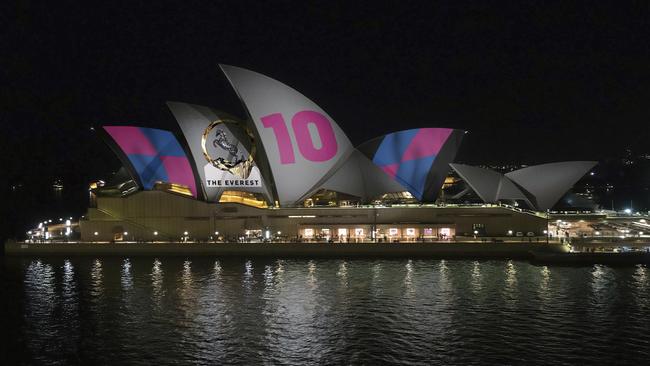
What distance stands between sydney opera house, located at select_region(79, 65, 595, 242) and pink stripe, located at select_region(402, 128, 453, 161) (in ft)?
0.27

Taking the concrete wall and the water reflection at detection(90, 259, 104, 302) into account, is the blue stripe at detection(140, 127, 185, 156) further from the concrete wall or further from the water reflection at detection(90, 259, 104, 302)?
the water reflection at detection(90, 259, 104, 302)

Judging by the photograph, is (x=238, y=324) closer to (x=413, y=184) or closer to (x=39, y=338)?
(x=39, y=338)

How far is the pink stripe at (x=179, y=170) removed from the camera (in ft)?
153

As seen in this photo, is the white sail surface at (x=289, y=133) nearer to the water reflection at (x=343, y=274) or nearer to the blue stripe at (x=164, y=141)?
the blue stripe at (x=164, y=141)

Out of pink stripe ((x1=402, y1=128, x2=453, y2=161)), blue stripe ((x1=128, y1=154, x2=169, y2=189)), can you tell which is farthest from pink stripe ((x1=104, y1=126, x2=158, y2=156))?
pink stripe ((x1=402, y1=128, x2=453, y2=161))

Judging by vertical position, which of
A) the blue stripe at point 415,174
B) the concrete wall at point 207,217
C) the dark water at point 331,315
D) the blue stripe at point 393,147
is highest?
the blue stripe at point 393,147

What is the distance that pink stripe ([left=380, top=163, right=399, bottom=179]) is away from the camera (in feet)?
150

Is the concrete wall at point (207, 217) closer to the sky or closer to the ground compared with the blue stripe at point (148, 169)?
closer to the ground

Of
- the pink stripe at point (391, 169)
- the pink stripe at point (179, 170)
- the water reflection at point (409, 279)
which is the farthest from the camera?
the pink stripe at point (179, 170)

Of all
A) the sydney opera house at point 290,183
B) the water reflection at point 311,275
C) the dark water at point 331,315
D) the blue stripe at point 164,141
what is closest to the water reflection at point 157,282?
the dark water at point 331,315

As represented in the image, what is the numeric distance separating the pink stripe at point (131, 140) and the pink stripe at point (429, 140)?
22405 mm

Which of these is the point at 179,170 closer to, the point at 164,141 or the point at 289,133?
the point at 164,141

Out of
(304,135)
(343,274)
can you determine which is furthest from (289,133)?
(343,274)

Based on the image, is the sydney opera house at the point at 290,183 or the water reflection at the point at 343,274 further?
the sydney opera house at the point at 290,183
